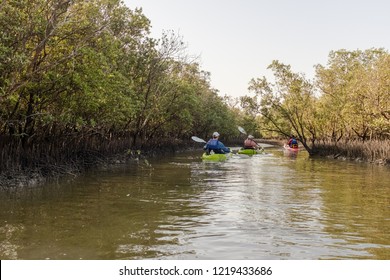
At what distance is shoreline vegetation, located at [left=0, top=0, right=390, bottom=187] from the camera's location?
44.7 feet

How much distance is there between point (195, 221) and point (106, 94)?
10084 mm

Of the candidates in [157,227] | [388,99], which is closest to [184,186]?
[157,227]

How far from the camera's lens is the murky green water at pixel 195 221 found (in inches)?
280

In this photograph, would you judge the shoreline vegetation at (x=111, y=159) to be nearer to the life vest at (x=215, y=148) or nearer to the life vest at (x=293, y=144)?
the life vest at (x=215, y=148)

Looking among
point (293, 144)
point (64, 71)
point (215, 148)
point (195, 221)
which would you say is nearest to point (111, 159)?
point (215, 148)

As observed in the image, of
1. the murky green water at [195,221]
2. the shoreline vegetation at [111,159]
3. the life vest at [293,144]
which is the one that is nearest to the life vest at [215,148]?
the shoreline vegetation at [111,159]

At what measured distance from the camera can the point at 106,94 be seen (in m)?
18.0

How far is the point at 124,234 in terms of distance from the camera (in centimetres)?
820

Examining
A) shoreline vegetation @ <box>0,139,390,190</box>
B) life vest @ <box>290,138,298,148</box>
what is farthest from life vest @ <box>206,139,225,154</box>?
life vest @ <box>290,138,298,148</box>

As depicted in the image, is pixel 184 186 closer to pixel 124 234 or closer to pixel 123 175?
pixel 123 175

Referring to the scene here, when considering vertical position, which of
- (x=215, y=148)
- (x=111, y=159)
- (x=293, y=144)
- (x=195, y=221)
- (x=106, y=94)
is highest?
(x=106, y=94)

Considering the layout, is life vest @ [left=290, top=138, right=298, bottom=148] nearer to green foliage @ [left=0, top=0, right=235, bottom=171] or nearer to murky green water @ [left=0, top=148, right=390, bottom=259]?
green foliage @ [left=0, top=0, right=235, bottom=171]

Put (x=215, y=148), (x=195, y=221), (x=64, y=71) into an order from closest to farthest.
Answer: (x=195, y=221) → (x=64, y=71) → (x=215, y=148)

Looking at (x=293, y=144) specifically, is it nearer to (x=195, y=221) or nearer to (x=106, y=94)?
(x=106, y=94)
